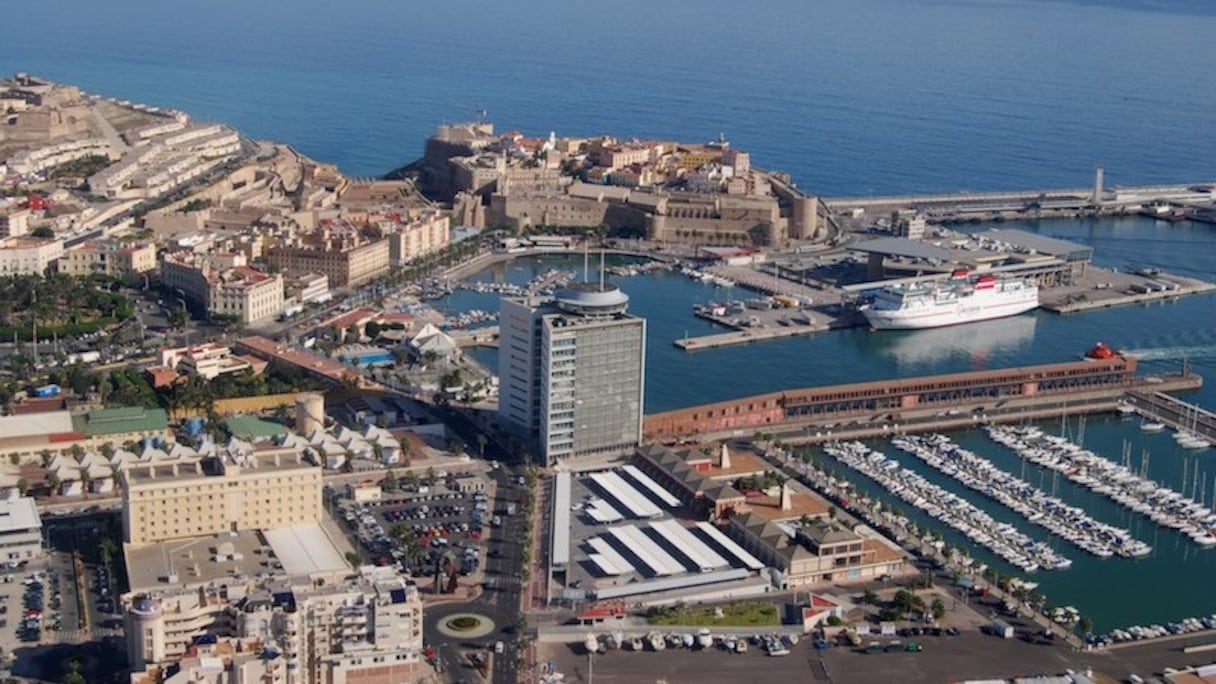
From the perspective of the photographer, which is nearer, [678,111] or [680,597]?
[680,597]

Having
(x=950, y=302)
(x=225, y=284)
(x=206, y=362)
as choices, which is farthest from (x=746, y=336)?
(x=206, y=362)

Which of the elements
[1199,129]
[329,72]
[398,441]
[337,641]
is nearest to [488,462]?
[398,441]

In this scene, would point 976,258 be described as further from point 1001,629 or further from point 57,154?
point 57,154

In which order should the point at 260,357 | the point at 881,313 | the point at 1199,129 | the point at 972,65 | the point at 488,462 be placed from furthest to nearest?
the point at 972,65, the point at 1199,129, the point at 881,313, the point at 260,357, the point at 488,462

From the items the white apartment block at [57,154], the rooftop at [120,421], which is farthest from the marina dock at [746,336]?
the white apartment block at [57,154]

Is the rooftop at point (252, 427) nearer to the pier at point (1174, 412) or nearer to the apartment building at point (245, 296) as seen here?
the apartment building at point (245, 296)

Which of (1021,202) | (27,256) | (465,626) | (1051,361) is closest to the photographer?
(465,626)

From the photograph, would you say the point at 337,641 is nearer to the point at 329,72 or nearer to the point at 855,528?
the point at 855,528
